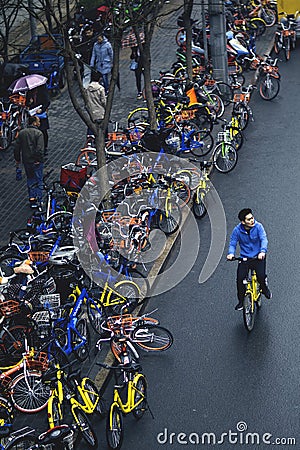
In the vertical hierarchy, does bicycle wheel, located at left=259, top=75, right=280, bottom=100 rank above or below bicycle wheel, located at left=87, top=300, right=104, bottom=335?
below

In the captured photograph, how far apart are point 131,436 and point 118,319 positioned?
6.14ft

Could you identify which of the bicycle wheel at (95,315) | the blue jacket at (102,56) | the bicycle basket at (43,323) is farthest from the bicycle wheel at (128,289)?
the blue jacket at (102,56)

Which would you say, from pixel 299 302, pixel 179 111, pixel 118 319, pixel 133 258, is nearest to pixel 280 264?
pixel 299 302

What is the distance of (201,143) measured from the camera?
17.4 metres

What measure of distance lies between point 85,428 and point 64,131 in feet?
37.7

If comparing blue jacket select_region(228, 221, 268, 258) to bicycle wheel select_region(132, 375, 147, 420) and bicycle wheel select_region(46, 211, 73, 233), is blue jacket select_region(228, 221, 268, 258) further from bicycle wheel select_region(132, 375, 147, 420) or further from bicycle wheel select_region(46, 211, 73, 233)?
bicycle wheel select_region(46, 211, 73, 233)

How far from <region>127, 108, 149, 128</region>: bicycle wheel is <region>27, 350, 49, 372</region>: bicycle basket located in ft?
27.2

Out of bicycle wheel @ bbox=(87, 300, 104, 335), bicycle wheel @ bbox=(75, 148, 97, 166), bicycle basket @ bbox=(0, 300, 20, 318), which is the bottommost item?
bicycle wheel @ bbox=(75, 148, 97, 166)

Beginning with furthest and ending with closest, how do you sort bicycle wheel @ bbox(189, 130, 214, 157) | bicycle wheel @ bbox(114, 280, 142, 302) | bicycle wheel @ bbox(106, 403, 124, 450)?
bicycle wheel @ bbox(189, 130, 214, 157) < bicycle wheel @ bbox(114, 280, 142, 302) < bicycle wheel @ bbox(106, 403, 124, 450)

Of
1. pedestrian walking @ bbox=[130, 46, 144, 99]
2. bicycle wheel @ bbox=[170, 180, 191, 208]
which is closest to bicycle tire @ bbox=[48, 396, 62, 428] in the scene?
bicycle wheel @ bbox=[170, 180, 191, 208]

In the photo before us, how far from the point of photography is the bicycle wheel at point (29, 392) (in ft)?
34.1

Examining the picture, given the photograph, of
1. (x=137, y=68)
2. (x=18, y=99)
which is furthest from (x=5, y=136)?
(x=137, y=68)

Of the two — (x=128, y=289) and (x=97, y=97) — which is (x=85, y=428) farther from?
(x=97, y=97)

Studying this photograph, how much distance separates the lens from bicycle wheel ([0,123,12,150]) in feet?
61.8
